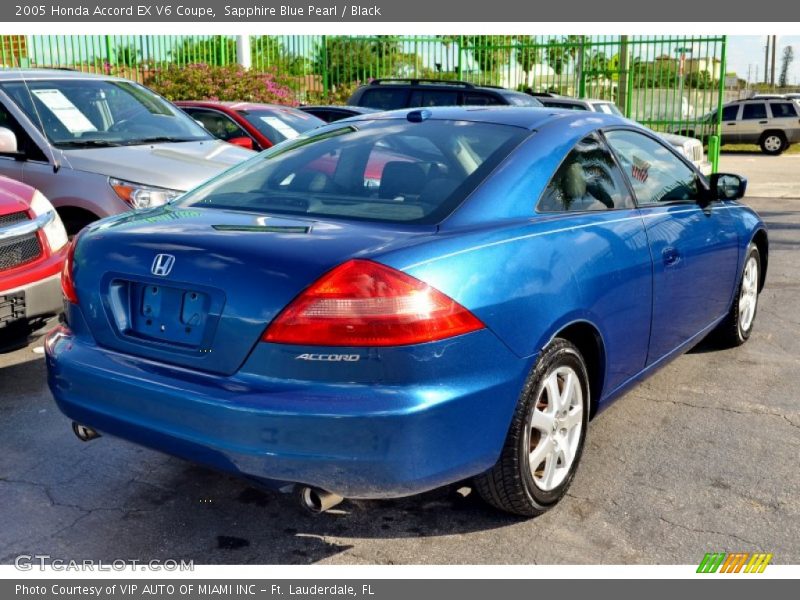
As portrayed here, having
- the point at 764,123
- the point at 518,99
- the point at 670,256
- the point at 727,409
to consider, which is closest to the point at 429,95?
the point at 518,99

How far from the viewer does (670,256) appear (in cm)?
423

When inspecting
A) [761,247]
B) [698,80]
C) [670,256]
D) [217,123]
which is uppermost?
[698,80]

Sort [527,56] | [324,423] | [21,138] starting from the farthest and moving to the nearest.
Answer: [527,56], [21,138], [324,423]

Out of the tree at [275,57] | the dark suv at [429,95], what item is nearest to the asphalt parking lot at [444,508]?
the dark suv at [429,95]

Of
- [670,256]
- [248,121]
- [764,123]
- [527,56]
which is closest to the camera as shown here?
[670,256]

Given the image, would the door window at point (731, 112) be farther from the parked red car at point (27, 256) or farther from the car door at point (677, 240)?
the parked red car at point (27, 256)

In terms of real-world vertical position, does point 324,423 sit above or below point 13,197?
below

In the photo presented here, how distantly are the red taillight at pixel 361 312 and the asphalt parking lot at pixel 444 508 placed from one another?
88 cm

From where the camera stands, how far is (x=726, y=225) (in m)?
5.04

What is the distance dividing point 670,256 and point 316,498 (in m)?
2.19

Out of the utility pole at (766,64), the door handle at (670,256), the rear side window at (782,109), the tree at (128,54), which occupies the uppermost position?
the utility pole at (766,64)

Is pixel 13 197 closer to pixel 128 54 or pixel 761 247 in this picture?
pixel 761 247

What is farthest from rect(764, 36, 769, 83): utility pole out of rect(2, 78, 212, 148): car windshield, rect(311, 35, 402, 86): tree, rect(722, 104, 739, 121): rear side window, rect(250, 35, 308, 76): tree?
rect(2, 78, 212, 148): car windshield

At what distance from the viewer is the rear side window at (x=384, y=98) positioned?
42.9 ft
